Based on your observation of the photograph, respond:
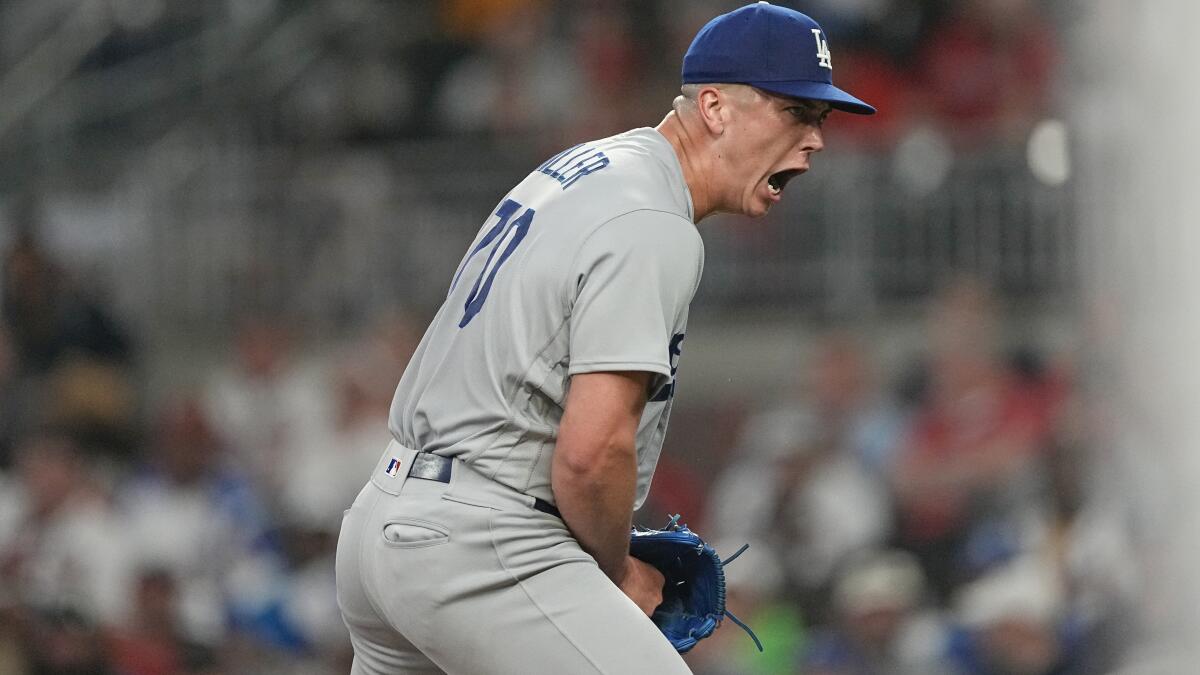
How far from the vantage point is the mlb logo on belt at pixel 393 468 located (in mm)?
3296

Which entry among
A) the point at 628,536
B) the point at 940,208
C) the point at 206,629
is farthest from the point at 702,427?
the point at 628,536

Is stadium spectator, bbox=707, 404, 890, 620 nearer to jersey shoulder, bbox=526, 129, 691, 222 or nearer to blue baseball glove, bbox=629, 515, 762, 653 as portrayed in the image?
blue baseball glove, bbox=629, 515, 762, 653

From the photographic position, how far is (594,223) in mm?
3111

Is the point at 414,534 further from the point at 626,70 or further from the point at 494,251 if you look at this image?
the point at 626,70

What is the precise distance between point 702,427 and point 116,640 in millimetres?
3091

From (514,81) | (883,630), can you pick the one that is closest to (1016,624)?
(883,630)

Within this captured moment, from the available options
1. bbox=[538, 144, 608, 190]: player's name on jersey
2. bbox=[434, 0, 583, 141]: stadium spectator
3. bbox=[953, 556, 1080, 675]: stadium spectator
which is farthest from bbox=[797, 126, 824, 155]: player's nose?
bbox=[434, 0, 583, 141]: stadium spectator

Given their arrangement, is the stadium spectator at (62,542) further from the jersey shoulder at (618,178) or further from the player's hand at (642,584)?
the jersey shoulder at (618,178)

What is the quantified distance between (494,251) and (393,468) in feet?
1.50

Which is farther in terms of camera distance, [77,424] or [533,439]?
[77,424]

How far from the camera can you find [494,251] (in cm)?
329

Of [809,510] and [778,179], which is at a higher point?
[778,179]

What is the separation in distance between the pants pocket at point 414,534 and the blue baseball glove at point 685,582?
0.51m

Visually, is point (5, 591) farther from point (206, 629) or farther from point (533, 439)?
point (533, 439)
